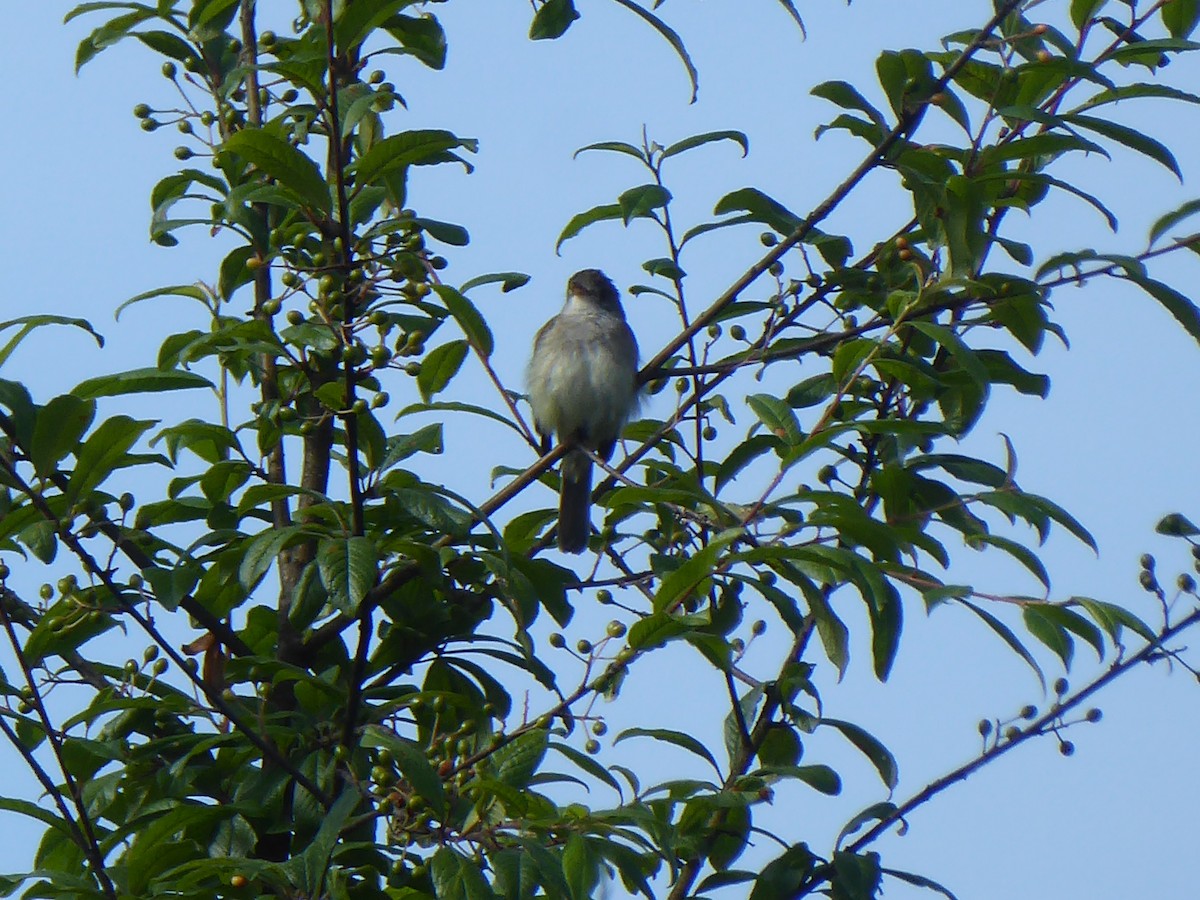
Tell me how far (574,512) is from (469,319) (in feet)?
2.96

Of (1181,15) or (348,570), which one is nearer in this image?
(348,570)

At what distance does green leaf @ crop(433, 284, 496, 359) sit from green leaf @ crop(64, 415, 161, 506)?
0.64m

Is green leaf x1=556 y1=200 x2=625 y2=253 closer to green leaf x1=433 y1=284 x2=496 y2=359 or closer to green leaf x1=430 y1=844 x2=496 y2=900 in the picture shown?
green leaf x1=433 y1=284 x2=496 y2=359

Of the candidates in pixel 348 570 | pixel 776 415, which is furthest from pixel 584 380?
pixel 348 570

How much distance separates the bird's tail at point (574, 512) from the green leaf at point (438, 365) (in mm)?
447

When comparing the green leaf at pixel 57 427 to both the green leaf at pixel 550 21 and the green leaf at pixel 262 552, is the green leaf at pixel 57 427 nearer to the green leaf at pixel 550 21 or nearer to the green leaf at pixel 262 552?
the green leaf at pixel 262 552

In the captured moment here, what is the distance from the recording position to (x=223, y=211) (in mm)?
3785

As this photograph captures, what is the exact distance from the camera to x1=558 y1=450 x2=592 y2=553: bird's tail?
3928 millimetres

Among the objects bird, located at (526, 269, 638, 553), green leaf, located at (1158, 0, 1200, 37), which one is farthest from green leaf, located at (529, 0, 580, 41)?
bird, located at (526, 269, 638, 553)

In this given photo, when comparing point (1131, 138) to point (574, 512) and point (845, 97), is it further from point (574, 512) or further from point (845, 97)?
point (574, 512)

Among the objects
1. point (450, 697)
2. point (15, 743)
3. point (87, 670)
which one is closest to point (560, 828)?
point (450, 697)

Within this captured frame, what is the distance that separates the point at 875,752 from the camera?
11.1ft

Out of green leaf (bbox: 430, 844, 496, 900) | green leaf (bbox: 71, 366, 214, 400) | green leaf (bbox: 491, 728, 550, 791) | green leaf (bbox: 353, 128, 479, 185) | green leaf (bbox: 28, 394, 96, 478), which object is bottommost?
green leaf (bbox: 430, 844, 496, 900)

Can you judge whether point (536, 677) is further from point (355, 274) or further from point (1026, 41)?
point (1026, 41)
